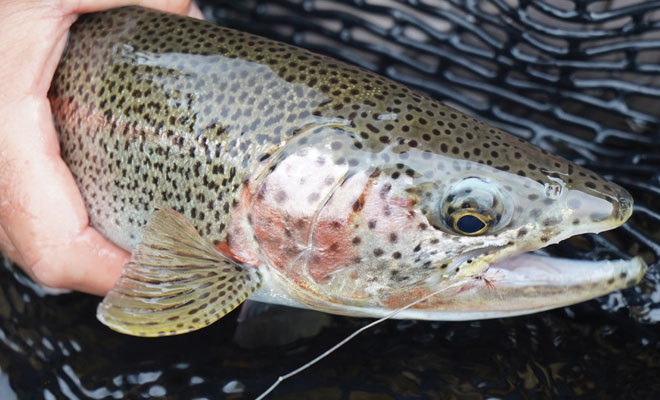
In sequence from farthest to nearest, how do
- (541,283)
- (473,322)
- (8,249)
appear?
(8,249)
(473,322)
(541,283)

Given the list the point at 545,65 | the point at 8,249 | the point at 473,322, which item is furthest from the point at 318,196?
the point at 8,249

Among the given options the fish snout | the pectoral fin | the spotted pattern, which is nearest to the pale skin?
the spotted pattern

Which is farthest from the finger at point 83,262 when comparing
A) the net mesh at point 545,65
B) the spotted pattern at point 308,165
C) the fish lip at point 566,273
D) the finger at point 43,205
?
the fish lip at point 566,273

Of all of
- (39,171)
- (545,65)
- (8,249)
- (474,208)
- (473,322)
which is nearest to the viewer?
(474,208)

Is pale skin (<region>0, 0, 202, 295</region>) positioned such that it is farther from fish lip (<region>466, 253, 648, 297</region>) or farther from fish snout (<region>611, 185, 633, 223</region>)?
fish snout (<region>611, 185, 633, 223</region>)

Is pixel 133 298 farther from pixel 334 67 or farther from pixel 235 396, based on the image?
pixel 334 67

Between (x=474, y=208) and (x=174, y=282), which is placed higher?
(x=474, y=208)

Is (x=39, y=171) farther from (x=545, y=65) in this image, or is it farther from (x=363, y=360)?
(x=545, y=65)
